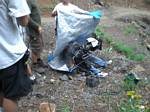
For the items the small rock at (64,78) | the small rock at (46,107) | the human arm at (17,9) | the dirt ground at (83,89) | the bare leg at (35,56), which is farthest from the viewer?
the bare leg at (35,56)

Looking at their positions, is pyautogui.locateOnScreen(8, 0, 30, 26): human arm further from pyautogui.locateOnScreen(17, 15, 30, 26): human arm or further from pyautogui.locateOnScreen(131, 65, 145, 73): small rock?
pyautogui.locateOnScreen(131, 65, 145, 73): small rock

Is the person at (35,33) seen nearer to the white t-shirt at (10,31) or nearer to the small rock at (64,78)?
the small rock at (64,78)

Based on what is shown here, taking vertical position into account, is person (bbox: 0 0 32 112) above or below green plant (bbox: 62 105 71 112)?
above

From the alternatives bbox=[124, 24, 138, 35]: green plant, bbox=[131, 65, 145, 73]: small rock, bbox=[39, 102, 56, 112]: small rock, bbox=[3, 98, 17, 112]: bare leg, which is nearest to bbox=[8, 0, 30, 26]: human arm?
bbox=[3, 98, 17, 112]: bare leg

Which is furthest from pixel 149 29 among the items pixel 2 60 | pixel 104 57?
pixel 2 60

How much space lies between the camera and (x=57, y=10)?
6.54m

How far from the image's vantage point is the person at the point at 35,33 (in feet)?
20.9

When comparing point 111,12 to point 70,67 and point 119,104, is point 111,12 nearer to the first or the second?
point 70,67

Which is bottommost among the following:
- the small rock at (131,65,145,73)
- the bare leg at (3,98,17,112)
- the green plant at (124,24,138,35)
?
the green plant at (124,24,138,35)

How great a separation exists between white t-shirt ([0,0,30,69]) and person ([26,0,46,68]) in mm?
2578

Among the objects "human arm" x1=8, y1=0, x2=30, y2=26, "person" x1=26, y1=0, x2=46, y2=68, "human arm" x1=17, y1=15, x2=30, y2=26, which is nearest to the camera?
"human arm" x1=8, y1=0, x2=30, y2=26

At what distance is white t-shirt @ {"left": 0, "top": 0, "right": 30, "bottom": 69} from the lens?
11.8 ft

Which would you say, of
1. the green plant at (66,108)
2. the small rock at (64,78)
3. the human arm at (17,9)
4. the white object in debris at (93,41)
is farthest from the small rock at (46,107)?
the white object in debris at (93,41)

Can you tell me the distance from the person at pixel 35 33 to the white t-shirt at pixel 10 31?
258cm
